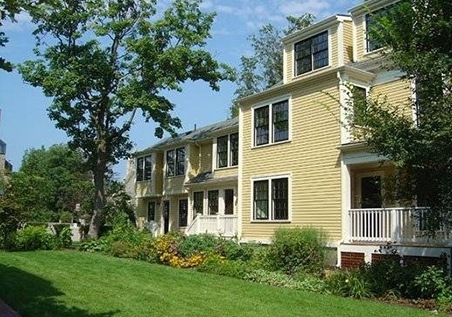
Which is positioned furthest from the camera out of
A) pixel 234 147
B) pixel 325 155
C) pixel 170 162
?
pixel 170 162

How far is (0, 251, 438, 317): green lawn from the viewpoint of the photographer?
9609mm

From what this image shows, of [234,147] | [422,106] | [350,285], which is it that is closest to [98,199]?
[234,147]

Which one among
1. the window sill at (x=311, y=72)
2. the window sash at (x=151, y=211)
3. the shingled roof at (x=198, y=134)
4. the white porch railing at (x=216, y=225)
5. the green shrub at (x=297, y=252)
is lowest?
the green shrub at (x=297, y=252)

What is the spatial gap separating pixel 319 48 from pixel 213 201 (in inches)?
453

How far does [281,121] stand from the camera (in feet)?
72.4

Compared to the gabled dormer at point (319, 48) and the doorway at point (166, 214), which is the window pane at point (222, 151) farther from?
the doorway at point (166, 214)

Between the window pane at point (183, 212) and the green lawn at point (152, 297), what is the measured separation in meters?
18.1

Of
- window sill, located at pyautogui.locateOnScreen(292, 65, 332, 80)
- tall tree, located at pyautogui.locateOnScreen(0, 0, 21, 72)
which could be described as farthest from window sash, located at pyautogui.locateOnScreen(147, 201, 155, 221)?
tall tree, located at pyautogui.locateOnScreen(0, 0, 21, 72)

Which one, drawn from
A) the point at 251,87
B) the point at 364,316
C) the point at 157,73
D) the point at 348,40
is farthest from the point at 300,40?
the point at 251,87

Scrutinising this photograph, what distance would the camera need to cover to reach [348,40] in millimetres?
21391

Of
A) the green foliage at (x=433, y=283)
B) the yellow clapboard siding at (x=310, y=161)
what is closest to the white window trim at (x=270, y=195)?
the yellow clapboard siding at (x=310, y=161)

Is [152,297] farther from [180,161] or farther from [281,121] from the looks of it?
[180,161]

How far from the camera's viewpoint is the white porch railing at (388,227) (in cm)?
1522

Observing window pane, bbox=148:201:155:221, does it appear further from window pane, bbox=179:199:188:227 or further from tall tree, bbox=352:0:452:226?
tall tree, bbox=352:0:452:226
